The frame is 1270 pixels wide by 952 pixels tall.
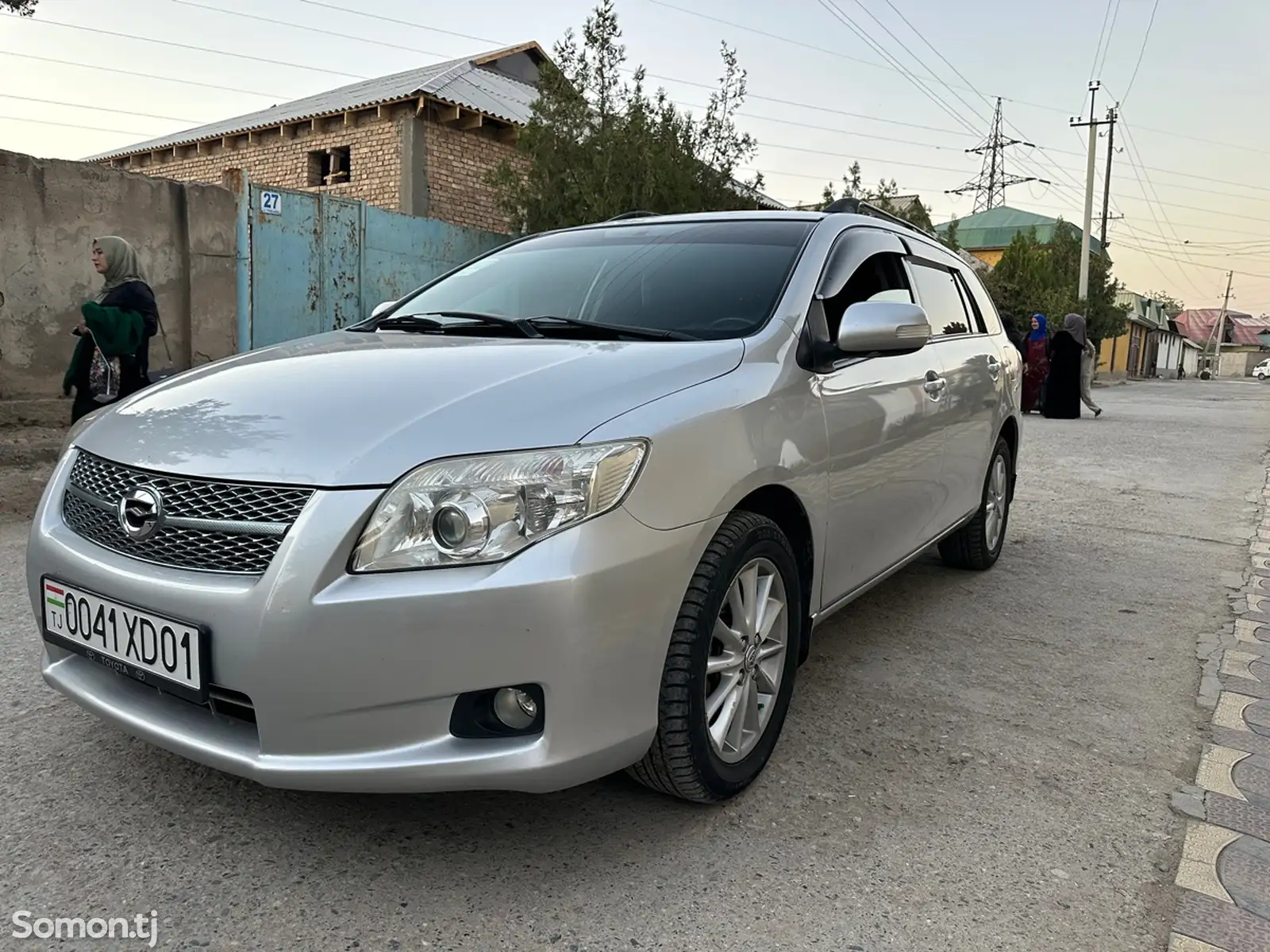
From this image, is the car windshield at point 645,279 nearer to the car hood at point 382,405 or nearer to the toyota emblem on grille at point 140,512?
the car hood at point 382,405

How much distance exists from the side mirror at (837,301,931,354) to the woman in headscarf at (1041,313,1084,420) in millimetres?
13651

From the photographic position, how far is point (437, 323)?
311 cm

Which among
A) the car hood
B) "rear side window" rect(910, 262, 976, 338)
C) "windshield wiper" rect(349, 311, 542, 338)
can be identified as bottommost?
the car hood

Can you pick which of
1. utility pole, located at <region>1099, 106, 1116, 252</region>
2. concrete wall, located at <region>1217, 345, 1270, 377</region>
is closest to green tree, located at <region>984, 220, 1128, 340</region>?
utility pole, located at <region>1099, 106, 1116, 252</region>

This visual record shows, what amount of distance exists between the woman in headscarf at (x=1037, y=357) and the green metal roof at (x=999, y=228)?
29.8 m

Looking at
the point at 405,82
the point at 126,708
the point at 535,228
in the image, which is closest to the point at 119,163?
the point at 405,82

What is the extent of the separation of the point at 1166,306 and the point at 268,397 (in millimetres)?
79483

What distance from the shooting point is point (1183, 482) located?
338 inches

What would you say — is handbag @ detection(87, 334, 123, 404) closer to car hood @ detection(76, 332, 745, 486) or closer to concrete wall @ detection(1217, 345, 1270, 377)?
car hood @ detection(76, 332, 745, 486)

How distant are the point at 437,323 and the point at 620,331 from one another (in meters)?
0.72

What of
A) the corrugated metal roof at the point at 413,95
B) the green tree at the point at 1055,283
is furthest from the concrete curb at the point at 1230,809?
the green tree at the point at 1055,283

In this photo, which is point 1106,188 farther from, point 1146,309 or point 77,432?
point 77,432

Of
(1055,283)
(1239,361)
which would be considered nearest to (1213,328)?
(1239,361)

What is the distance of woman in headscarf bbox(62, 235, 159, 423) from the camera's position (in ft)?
19.6
